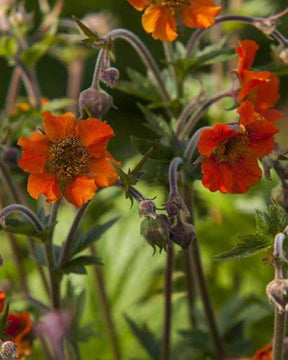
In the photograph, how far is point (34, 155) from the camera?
115 centimetres

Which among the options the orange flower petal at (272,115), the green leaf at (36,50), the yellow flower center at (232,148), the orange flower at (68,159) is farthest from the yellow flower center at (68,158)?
the green leaf at (36,50)

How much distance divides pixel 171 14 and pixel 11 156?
412 millimetres

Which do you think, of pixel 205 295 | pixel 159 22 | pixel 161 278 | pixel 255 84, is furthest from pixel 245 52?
pixel 161 278

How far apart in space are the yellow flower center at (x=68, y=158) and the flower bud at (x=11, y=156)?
31cm

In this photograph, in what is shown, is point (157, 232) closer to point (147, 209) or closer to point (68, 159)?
point (147, 209)

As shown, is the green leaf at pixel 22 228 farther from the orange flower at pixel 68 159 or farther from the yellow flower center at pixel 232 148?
the yellow flower center at pixel 232 148

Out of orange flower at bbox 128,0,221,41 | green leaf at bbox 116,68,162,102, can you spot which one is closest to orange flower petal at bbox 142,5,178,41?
orange flower at bbox 128,0,221,41

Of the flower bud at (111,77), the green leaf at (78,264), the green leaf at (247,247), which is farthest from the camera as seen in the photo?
the green leaf at (78,264)

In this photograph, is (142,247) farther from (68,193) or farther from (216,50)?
(68,193)

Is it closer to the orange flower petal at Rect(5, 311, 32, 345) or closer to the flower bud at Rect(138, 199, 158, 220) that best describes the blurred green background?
the orange flower petal at Rect(5, 311, 32, 345)

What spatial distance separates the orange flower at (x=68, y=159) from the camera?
1.14 m

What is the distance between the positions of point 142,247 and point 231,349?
0.64 metres

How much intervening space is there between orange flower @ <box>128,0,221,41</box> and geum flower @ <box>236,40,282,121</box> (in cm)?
9

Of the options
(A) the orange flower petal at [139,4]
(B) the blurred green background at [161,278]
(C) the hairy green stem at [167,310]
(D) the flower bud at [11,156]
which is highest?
(A) the orange flower petal at [139,4]
